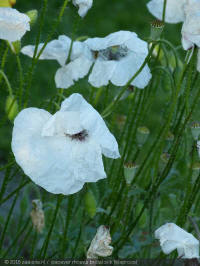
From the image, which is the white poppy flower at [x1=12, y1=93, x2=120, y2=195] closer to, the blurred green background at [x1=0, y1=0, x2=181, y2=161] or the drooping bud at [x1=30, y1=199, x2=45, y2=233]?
the drooping bud at [x1=30, y1=199, x2=45, y2=233]

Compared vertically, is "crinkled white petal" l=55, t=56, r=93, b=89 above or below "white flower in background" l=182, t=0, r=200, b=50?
below

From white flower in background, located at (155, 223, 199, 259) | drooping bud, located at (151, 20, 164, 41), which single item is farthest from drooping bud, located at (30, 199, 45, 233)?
drooping bud, located at (151, 20, 164, 41)

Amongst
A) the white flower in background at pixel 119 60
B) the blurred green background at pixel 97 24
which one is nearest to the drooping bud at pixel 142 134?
the white flower in background at pixel 119 60

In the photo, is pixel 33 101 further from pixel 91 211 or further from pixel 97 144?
pixel 97 144

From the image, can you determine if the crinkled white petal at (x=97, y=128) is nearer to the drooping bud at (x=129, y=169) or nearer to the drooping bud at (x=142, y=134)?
the drooping bud at (x=129, y=169)

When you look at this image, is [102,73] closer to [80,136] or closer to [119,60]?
[119,60]
